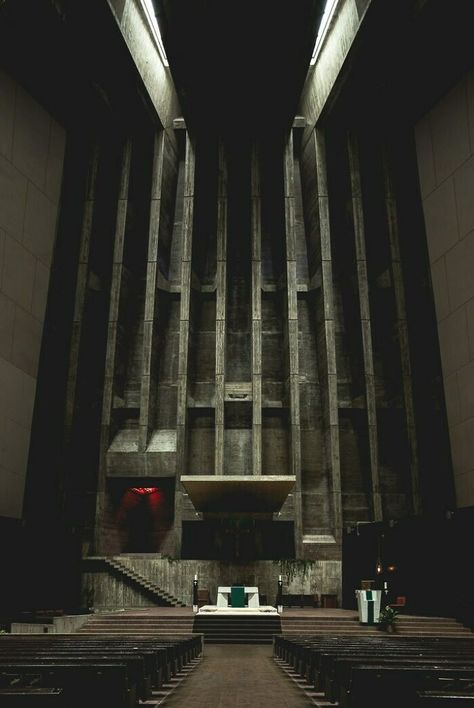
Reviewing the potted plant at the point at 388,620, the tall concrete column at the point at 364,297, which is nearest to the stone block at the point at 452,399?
the tall concrete column at the point at 364,297

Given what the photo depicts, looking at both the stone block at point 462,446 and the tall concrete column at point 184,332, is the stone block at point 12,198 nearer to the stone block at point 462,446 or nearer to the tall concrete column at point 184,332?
the tall concrete column at point 184,332

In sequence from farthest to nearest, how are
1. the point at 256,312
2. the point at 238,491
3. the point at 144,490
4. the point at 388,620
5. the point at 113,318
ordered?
the point at 256,312 → the point at 144,490 → the point at 113,318 → the point at 238,491 → the point at 388,620

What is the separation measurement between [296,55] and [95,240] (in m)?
9.09

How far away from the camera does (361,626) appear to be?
1336 cm

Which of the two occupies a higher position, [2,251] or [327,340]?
[2,251]

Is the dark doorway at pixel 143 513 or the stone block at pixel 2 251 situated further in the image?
the dark doorway at pixel 143 513

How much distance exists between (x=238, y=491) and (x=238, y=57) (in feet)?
42.3

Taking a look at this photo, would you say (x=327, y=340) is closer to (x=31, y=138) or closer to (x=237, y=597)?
(x=237, y=597)

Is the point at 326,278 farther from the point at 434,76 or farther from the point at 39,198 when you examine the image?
the point at 39,198

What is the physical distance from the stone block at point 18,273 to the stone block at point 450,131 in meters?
12.0

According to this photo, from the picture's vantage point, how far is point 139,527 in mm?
22031

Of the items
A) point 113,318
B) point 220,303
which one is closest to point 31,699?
point 113,318

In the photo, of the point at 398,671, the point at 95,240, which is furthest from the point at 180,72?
the point at 398,671

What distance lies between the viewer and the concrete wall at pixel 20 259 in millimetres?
16656
